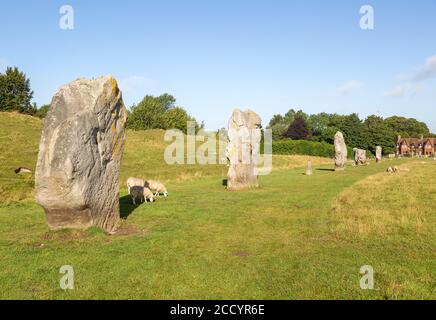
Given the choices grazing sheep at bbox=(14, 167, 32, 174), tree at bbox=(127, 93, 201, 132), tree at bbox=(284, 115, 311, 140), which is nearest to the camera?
grazing sheep at bbox=(14, 167, 32, 174)

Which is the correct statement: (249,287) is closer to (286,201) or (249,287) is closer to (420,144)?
(286,201)

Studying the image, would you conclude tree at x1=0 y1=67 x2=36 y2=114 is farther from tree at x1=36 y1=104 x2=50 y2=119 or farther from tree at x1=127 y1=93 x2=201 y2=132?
tree at x1=127 y1=93 x2=201 y2=132

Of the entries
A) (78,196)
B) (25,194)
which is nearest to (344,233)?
(78,196)

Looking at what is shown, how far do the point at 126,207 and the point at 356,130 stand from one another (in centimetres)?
9303

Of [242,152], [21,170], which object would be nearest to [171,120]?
[21,170]

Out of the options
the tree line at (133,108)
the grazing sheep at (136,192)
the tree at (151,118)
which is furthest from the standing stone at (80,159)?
the tree at (151,118)

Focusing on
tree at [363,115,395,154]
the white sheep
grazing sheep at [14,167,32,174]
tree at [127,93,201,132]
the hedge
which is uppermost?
tree at [127,93,201,132]

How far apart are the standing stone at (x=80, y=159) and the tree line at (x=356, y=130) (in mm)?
96018

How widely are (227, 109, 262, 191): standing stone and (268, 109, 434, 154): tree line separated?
82.1m

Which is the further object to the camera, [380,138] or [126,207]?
[380,138]

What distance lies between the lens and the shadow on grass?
50.9 feet

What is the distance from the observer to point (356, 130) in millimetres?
101562

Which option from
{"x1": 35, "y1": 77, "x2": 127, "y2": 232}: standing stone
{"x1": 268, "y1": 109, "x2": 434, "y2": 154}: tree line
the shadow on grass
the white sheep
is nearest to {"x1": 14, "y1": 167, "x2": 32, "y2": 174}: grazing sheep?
the shadow on grass

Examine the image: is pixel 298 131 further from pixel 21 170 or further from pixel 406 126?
pixel 21 170
